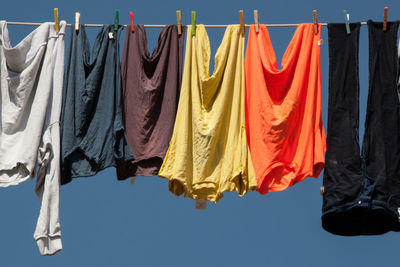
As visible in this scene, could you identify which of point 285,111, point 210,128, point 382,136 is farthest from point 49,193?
point 382,136

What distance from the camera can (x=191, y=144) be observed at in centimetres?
811

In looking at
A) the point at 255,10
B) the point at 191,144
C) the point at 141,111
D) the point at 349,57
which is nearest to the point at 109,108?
the point at 141,111

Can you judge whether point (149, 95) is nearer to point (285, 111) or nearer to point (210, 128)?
point (210, 128)

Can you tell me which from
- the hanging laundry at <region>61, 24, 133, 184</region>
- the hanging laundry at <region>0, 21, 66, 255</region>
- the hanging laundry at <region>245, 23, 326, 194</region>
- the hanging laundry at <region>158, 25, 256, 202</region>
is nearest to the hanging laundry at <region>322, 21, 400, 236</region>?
the hanging laundry at <region>245, 23, 326, 194</region>

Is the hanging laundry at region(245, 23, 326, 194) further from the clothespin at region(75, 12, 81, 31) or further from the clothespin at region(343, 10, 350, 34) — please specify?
the clothespin at region(75, 12, 81, 31)

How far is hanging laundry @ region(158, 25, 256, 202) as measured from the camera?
7957 mm

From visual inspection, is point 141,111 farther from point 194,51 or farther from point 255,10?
point 255,10

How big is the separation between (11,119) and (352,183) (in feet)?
9.84

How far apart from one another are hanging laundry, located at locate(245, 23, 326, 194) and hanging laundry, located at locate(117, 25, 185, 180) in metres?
0.66

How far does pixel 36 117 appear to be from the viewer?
8.15 metres

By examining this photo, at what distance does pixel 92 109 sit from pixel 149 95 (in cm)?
51

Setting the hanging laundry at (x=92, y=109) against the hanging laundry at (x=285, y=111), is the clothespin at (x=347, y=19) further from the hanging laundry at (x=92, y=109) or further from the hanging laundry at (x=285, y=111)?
the hanging laundry at (x=92, y=109)

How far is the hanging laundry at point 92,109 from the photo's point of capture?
805cm

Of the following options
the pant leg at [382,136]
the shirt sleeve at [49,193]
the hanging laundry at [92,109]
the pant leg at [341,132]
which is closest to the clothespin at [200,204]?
the hanging laundry at [92,109]
